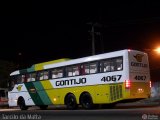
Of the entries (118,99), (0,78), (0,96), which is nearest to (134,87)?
(118,99)

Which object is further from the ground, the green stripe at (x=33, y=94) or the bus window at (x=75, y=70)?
the bus window at (x=75, y=70)

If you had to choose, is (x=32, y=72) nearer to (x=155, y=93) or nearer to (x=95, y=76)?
(x=95, y=76)

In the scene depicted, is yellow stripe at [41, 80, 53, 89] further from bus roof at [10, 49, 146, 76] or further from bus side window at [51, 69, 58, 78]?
bus roof at [10, 49, 146, 76]

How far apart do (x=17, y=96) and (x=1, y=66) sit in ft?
99.9

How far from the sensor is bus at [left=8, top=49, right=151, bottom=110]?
25.4m

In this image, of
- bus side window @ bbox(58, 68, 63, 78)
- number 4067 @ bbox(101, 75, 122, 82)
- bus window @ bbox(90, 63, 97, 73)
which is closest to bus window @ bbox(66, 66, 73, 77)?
bus side window @ bbox(58, 68, 63, 78)

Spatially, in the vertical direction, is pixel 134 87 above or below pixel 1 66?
below

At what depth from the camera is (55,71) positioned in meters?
30.5

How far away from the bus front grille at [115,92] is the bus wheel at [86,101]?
196 centimetres

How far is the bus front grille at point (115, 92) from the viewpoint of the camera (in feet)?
83.5

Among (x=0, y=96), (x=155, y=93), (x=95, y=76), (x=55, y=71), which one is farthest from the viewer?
(x=0, y=96)

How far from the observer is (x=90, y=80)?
27.4 meters

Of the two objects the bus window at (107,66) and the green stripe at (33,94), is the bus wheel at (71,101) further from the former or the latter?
the bus window at (107,66)

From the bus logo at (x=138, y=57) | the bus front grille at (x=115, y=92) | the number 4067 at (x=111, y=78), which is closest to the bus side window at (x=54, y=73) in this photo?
the number 4067 at (x=111, y=78)
